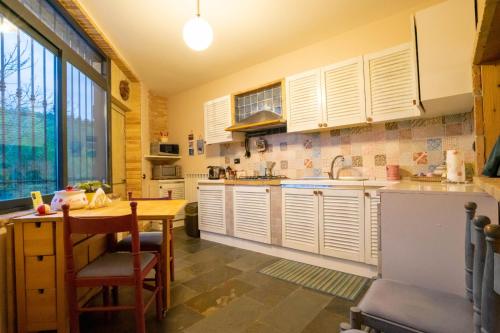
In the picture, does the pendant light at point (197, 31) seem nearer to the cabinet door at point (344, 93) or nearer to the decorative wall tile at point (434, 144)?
the cabinet door at point (344, 93)

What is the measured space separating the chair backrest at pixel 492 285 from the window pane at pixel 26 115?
2497mm

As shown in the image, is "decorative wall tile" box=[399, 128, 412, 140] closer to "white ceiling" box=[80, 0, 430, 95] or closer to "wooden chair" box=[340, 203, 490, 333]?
"white ceiling" box=[80, 0, 430, 95]

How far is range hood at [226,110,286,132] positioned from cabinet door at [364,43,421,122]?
1039 mm

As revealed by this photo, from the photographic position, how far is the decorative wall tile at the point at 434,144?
2.39 m

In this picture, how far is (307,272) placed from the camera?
2.47 m

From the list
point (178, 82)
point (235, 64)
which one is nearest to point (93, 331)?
point (235, 64)

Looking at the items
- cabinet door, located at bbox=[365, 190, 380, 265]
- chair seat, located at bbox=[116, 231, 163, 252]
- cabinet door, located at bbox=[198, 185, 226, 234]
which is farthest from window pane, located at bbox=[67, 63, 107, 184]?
cabinet door, located at bbox=[365, 190, 380, 265]

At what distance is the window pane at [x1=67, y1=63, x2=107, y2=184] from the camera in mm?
2584

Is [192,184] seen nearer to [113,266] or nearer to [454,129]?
[113,266]

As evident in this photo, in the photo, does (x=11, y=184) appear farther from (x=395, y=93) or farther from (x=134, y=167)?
(x=395, y=93)

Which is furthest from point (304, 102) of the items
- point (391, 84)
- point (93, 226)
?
point (93, 226)

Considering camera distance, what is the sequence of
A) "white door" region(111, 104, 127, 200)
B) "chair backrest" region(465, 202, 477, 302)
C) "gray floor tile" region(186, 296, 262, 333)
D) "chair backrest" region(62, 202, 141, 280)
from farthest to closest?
"white door" region(111, 104, 127, 200)
"gray floor tile" region(186, 296, 262, 333)
"chair backrest" region(62, 202, 141, 280)
"chair backrest" region(465, 202, 477, 302)

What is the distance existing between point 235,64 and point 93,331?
11.4ft

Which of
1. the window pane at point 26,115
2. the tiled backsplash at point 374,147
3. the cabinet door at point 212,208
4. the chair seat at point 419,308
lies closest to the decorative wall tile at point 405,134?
the tiled backsplash at point 374,147
